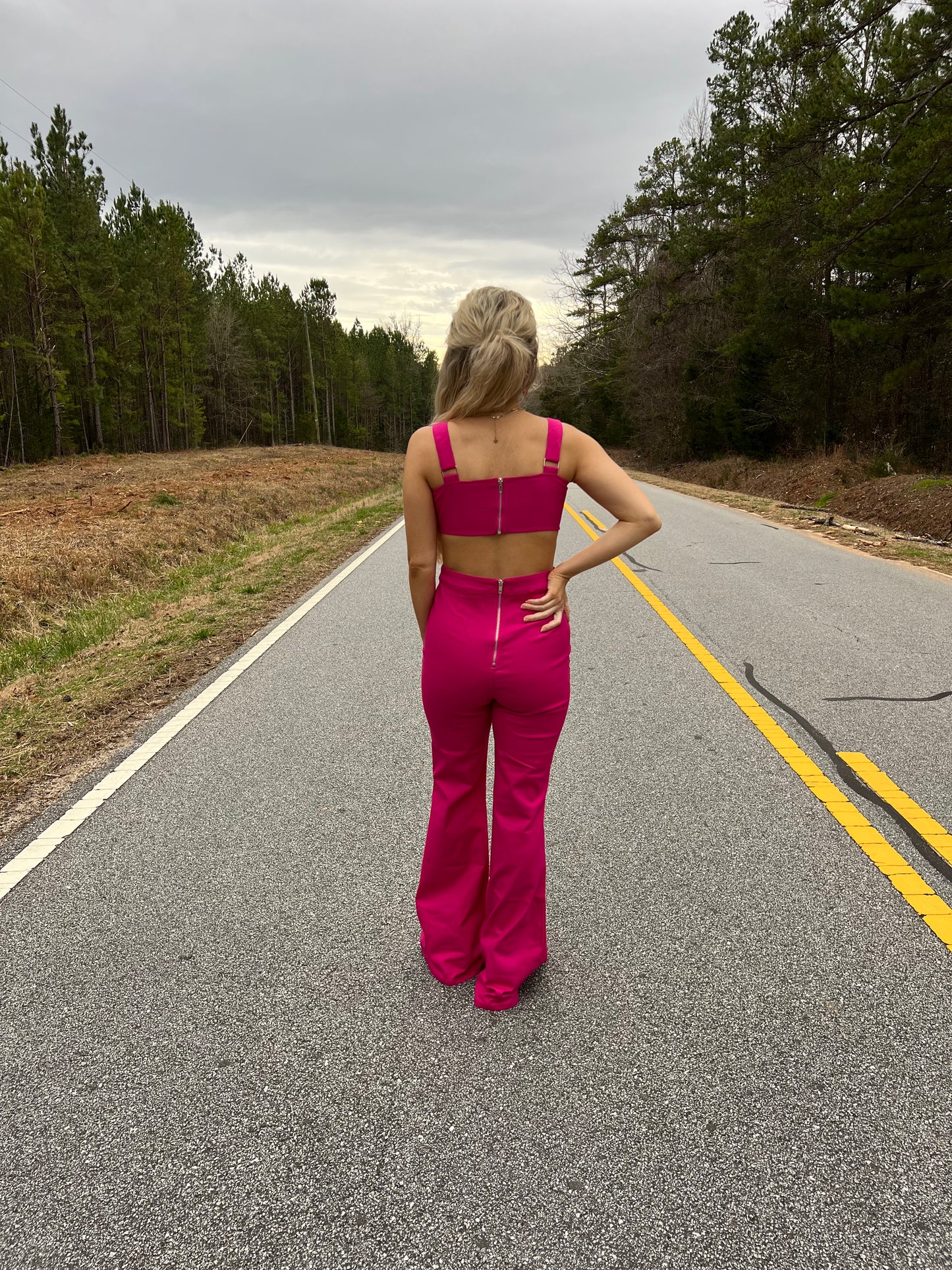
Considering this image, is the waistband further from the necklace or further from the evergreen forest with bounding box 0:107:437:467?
the evergreen forest with bounding box 0:107:437:467

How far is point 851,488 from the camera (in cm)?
2080

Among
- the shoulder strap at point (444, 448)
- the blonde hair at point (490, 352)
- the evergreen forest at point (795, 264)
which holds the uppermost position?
the evergreen forest at point (795, 264)

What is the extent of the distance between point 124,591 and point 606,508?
9726 millimetres

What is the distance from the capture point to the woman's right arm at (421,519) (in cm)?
244

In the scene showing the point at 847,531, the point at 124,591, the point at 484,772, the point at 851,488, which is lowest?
the point at 124,591

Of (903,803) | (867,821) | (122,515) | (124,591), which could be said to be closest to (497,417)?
(867,821)

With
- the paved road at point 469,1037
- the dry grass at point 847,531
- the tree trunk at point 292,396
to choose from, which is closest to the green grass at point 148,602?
the paved road at point 469,1037

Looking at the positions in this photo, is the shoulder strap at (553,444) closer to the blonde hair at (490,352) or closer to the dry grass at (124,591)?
the blonde hair at (490,352)

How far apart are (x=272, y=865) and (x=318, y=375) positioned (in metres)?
91.2

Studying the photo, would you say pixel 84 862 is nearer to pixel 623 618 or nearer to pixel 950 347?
pixel 623 618

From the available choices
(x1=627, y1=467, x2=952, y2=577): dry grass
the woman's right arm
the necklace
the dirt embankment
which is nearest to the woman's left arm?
the necklace

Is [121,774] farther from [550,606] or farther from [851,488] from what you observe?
[851,488]

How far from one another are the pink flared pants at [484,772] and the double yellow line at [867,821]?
5.01 feet

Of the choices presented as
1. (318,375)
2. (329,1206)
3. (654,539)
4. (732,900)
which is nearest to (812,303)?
(654,539)
